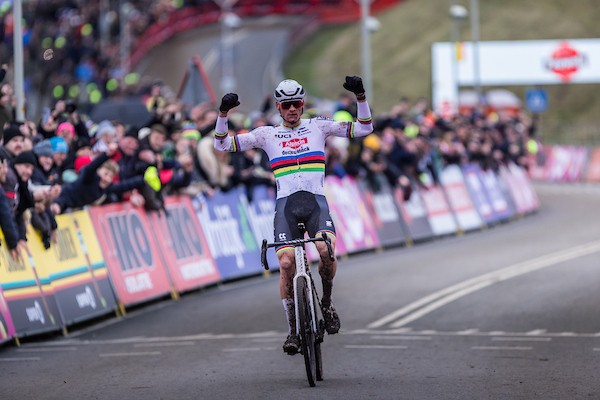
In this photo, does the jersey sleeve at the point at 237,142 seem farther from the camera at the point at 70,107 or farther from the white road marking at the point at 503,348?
the camera at the point at 70,107

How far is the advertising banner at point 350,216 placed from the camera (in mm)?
23953

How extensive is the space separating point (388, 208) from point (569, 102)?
58.8 meters

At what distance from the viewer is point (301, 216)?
1170 cm

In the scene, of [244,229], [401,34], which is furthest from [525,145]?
[401,34]

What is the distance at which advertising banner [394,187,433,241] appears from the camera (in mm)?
26812

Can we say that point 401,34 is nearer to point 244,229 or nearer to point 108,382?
point 244,229

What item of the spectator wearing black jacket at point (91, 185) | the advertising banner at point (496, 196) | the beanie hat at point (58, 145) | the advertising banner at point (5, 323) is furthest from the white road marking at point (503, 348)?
the advertising banner at point (496, 196)

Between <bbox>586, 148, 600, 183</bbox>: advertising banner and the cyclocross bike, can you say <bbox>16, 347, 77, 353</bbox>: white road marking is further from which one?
<bbox>586, 148, 600, 183</bbox>: advertising banner

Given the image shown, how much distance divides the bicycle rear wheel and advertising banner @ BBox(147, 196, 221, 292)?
731 centimetres

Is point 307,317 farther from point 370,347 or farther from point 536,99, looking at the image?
point 536,99

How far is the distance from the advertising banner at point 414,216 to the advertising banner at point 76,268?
10.8 metres

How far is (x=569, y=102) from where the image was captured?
83188 millimetres

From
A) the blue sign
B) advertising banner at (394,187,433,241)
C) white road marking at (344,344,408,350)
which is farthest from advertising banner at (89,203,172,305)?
the blue sign

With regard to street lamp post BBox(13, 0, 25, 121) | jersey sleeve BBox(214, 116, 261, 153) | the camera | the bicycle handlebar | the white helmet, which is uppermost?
street lamp post BBox(13, 0, 25, 121)
